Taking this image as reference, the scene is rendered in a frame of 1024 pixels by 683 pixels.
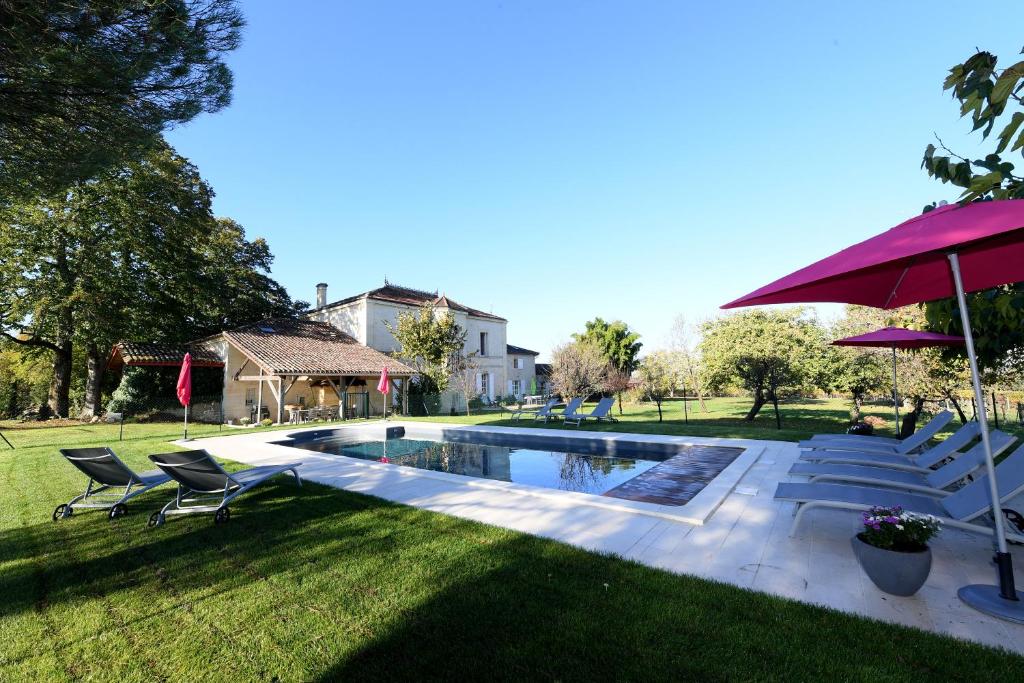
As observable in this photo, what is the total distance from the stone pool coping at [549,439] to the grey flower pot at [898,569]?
1751 millimetres

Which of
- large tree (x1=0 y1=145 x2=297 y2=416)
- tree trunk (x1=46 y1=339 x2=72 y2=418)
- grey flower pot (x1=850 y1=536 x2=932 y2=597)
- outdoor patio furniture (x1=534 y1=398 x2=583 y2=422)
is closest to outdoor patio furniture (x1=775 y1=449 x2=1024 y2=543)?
grey flower pot (x1=850 y1=536 x2=932 y2=597)

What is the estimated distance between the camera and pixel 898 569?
10.6ft

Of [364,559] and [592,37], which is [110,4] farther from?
[592,37]

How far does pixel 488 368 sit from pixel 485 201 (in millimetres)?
14659

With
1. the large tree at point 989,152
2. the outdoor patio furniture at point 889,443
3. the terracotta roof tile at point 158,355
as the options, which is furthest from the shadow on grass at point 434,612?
the terracotta roof tile at point 158,355

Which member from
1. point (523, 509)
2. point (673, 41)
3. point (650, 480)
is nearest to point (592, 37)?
point (673, 41)

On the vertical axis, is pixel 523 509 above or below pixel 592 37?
below

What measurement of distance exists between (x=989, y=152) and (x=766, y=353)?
41.8 feet

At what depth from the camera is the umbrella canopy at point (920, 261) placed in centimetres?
254

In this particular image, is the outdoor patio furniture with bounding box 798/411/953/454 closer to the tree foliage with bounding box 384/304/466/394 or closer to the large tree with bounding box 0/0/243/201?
the large tree with bounding box 0/0/243/201

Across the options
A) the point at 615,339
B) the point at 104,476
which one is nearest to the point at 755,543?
the point at 104,476

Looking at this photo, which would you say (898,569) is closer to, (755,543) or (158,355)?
(755,543)

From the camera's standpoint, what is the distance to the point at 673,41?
1195 centimetres

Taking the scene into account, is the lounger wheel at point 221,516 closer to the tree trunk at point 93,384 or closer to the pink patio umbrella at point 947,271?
the pink patio umbrella at point 947,271
